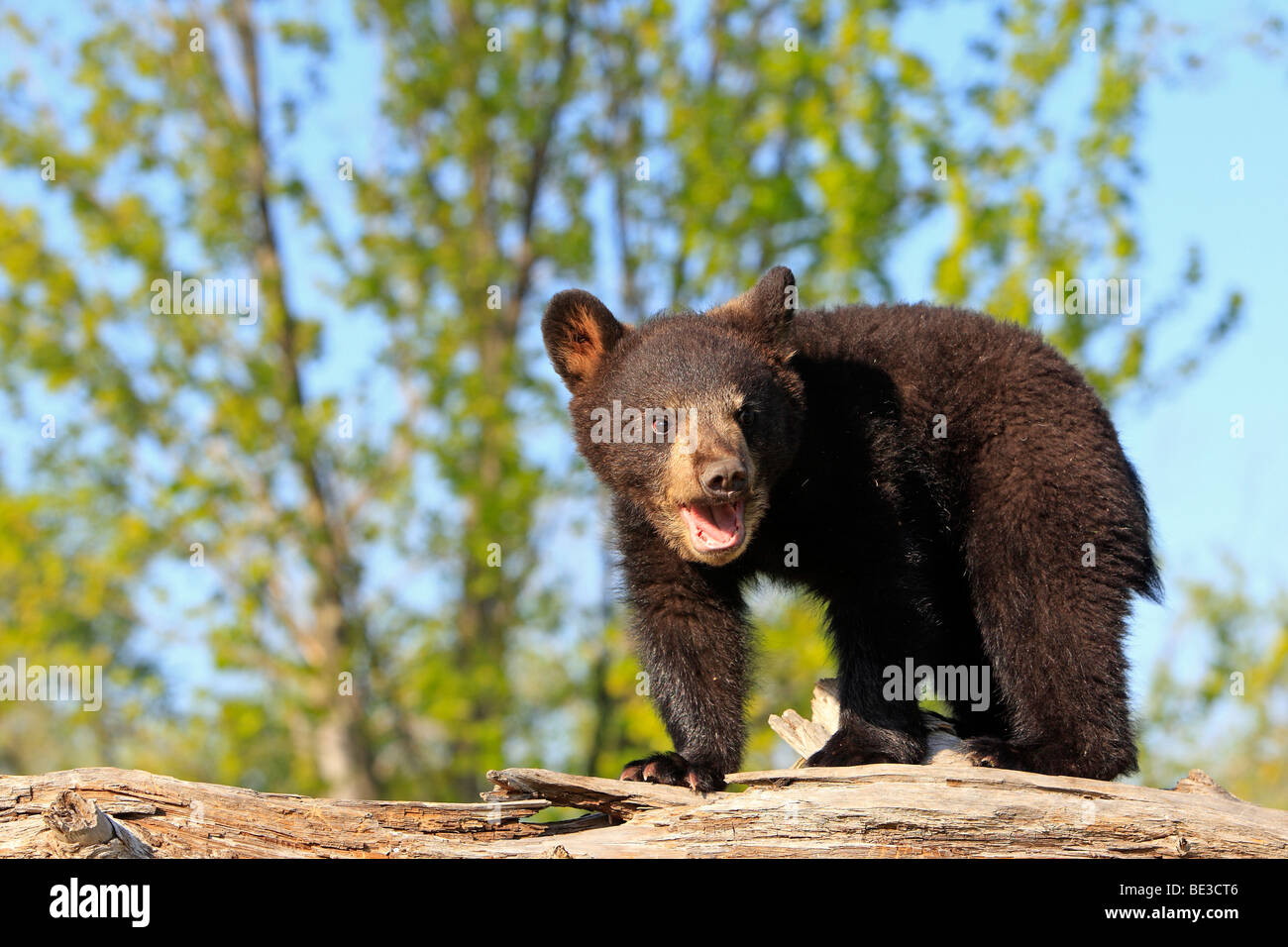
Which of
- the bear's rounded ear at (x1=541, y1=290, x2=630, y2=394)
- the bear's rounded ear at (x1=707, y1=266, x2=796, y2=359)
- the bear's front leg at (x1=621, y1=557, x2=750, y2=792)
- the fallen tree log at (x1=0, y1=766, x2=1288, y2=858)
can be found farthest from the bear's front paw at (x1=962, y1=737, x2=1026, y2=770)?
the bear's rounded ear at (x1=541, y1=290, x2=630, y2=394)

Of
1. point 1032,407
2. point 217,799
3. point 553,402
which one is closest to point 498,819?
point 217,799

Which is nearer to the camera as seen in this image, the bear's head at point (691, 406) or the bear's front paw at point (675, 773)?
the bear's front paw at point (675, 773)

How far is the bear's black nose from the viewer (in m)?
6.62

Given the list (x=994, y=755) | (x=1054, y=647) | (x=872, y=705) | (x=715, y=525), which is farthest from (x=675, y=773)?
(x=1054, y=647)

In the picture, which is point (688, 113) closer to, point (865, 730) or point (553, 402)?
point (553, 402)

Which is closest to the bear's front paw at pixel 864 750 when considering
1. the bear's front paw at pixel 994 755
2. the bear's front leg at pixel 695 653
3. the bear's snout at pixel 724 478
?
the bear's front paw at pixel 994 755

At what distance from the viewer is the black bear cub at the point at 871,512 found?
695 centimetres

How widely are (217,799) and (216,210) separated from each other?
63.1 ft

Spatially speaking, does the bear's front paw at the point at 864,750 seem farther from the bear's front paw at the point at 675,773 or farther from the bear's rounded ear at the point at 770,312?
the bear's rounded ear at the point at 770,312

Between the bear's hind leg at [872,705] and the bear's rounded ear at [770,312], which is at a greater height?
the bear's rounded ear at [770,312]

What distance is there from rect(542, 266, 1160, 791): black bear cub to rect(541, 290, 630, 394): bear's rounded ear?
0.06 ft

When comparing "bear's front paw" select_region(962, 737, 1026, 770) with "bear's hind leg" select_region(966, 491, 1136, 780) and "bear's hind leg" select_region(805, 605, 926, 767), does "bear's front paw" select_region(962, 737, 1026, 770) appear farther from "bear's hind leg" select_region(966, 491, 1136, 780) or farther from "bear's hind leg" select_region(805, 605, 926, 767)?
"bear's hind leg" select_region(805, 605, 926, 767)

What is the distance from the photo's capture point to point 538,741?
2858 centimetres

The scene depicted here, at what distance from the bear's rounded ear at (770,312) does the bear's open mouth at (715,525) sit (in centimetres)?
120
